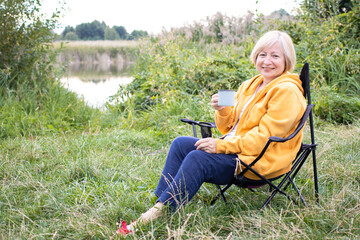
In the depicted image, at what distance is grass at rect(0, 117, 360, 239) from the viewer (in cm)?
208

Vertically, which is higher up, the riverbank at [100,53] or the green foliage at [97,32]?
the green foliage at [97,32]

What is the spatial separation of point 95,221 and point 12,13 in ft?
14.7

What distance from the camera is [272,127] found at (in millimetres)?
2174

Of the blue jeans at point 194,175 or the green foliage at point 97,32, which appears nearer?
the blue jeans at point 194,175

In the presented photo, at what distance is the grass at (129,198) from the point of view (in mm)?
2080

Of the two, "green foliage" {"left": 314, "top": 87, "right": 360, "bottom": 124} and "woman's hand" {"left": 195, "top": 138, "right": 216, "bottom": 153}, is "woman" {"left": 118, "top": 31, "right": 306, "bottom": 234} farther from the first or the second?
"green foliage" {"left": 314, "top": 87, "right": 360, "bottom": 124}

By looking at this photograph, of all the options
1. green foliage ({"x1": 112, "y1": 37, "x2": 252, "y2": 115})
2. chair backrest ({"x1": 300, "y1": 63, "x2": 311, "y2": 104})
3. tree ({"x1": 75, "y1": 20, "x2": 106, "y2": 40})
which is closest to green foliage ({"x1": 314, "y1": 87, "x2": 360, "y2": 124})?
green foliage ({"x1": 112, "y1": 37, "x2": 252, "y2": 115})

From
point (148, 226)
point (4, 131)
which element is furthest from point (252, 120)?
point (4, 131)

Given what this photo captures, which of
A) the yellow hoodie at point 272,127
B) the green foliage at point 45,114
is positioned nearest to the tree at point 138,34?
the green foliage at point 45,114

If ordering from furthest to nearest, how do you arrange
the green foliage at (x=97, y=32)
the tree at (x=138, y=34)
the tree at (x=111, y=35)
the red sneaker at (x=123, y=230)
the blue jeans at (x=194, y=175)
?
the green foliage at (x=97, y=32)
the tree at (x=111, y=35)
the tree at (x=138, y=34)
the blue jeans at (x=194, y=175)
the red sneaker at (x=123, y=230)

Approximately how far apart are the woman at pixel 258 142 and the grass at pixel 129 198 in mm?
168

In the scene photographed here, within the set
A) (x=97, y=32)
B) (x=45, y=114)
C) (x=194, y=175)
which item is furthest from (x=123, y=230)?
(x=97, y=32)

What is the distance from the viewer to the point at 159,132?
457 cm

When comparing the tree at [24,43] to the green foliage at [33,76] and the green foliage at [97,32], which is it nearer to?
the green foliage at [33,76]
